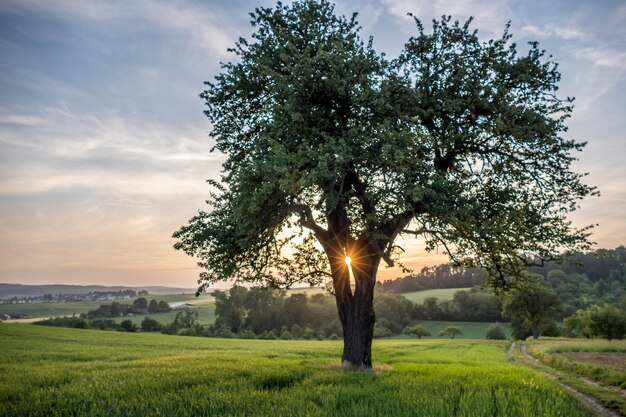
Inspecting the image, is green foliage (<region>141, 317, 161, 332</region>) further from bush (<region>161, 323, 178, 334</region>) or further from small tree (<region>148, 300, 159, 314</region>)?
small tree (<region>148, 300, 159, 314</region>)

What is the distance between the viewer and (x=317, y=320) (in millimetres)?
122000

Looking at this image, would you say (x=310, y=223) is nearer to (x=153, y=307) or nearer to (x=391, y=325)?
(x=391, y=325)

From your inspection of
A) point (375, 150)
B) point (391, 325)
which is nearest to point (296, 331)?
point (391, 325)

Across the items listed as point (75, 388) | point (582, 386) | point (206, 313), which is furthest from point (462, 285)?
point (75, 388)

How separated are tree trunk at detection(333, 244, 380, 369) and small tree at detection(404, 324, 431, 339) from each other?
8178 cm

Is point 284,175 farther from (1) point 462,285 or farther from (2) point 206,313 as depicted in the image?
(1) point 462,285

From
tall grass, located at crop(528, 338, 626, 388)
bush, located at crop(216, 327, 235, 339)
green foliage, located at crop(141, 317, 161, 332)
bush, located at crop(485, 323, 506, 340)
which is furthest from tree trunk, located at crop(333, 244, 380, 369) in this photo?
green foliage, located at crop(141, 317, 161, 332)

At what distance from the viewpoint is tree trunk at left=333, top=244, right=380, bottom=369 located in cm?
1791

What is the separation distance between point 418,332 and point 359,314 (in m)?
82.4

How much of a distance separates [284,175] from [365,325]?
8.62m

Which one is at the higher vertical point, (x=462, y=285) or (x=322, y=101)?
(x=322, y=101)

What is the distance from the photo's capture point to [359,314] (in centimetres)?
1836

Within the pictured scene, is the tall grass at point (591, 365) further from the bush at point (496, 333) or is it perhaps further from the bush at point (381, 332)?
the bush at point (381, 332)

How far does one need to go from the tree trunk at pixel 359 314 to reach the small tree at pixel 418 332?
8178 centimetres
